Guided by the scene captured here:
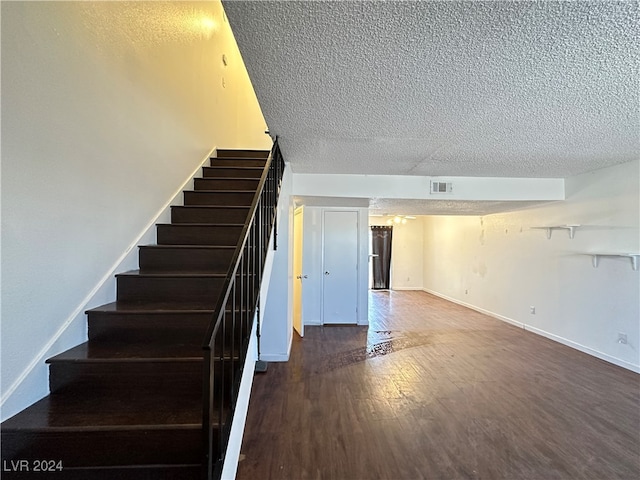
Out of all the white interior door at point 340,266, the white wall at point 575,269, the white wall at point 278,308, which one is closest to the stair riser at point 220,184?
Answer: the white wall at point 278,308

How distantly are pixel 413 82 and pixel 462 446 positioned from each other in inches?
95.5

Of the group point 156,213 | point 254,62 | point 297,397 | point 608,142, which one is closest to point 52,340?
point 156,213

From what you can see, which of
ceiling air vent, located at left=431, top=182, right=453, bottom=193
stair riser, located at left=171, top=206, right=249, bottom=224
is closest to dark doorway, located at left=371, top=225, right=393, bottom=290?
ceiling air vent, located at left=431, top=182, right=453, bottom=193

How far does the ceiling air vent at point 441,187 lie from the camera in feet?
14.1

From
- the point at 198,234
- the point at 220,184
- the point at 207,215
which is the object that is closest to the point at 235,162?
the point at 220,184

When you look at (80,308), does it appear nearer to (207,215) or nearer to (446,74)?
(207,215)

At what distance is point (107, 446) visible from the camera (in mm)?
1266

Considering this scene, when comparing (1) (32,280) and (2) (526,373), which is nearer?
(1) (32,280)

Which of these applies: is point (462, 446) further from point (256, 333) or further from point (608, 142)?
point (608, 142)

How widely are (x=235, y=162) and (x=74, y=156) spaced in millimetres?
2072

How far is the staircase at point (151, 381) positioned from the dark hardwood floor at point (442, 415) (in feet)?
2.93

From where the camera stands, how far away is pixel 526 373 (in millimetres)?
3482

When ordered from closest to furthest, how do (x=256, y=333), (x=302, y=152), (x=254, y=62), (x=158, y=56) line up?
(x=254, y=62) → (x=256, y=333) → (x=158, y=56) → (x=302, y=152)

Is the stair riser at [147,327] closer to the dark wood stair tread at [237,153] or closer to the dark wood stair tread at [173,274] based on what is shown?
the dark wood stair tread at [173,274]
